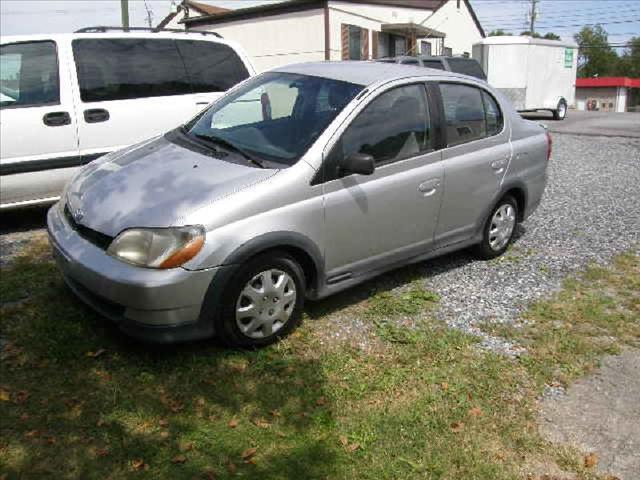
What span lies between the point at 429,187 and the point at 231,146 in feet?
4.88

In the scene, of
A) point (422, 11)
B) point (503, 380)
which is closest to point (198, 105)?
point (503, 380)

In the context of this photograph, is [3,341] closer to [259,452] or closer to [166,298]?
[166,298]

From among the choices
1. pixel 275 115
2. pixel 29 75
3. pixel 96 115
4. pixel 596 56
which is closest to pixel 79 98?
pixel 96 115

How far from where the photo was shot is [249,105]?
4848 millimetres

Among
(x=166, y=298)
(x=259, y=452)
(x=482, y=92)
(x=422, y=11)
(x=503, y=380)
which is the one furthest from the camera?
(x=422, y=11)

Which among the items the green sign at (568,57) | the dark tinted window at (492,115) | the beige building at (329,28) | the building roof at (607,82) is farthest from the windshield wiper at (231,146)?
the building roof at (607,82)

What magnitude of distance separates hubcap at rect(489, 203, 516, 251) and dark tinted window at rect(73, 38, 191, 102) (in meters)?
3.43


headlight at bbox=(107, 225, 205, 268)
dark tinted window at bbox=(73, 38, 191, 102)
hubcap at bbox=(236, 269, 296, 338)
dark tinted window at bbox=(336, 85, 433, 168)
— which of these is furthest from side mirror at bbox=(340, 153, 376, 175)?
dark tinted window at bbox=(73, 38, 191, 102)

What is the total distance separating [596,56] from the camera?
92.6 m

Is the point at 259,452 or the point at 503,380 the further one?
the point at 503,380

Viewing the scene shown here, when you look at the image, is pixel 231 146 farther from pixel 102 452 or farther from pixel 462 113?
pixel 102 452

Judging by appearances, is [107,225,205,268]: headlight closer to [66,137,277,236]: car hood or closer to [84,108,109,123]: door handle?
[66,137,277,236]: car hood

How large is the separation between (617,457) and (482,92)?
3.18 metres

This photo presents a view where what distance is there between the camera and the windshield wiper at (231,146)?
13.2 ft
